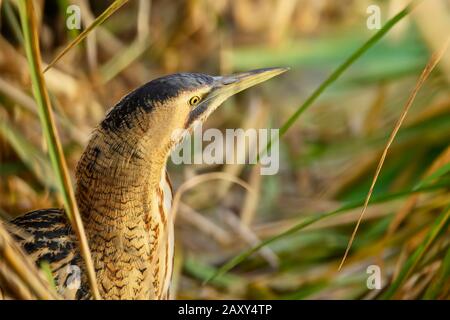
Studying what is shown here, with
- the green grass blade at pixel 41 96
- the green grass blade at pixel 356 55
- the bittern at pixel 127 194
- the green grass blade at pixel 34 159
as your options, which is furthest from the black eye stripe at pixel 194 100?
the green grass blade at pixel 34 159

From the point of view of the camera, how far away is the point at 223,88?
1180 mm

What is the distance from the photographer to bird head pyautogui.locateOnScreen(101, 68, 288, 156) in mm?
1057

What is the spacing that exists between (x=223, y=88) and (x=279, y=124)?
1043mm

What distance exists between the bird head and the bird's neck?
1 centimetres

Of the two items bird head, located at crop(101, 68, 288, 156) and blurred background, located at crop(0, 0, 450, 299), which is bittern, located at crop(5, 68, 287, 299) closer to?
bird head, located at crop(101, 68, 288, 156)

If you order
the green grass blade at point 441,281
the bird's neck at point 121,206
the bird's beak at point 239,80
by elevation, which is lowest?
the green grass blade at point 441,281

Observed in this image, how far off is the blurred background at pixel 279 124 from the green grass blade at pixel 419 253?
0.04m

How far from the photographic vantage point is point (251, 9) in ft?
8.11

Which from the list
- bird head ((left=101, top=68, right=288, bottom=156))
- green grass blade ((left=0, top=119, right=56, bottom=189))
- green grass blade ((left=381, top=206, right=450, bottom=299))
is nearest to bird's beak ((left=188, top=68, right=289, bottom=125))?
bird head ((left=101, top=68, right=288, bottom=156))

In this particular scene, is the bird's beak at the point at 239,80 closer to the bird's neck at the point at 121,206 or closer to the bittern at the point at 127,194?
the bittern at the point at 127,194

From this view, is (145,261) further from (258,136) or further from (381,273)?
(258,136)

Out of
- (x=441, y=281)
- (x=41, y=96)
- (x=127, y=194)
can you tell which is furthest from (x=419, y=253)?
(x=41, y=96)

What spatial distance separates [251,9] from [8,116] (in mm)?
1040

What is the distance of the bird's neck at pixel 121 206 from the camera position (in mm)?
1081
